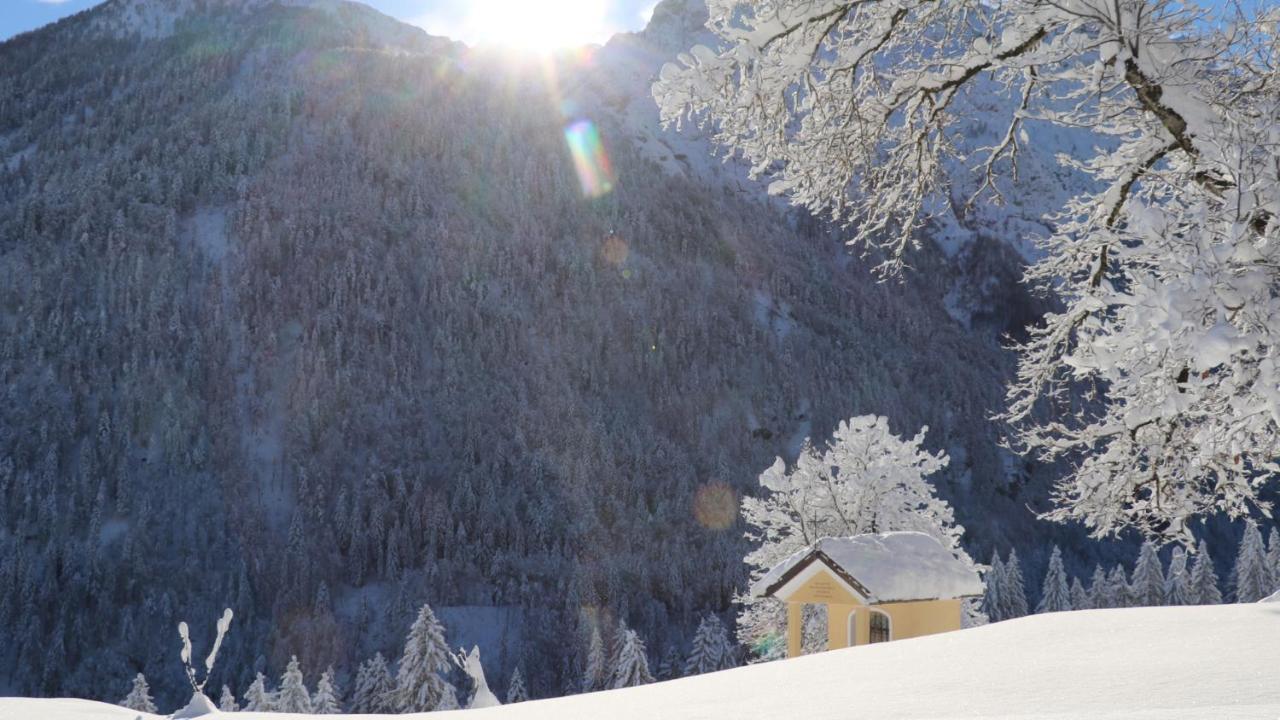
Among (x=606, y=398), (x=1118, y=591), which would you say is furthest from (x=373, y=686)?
Result: (x=606, y=398)

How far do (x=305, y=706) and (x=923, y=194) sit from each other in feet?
170

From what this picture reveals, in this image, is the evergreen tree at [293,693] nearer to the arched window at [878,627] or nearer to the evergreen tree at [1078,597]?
the arched window at [878,627]

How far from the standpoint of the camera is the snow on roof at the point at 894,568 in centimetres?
1786

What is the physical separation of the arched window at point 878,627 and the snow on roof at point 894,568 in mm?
1284

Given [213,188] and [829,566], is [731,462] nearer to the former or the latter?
[213,188]

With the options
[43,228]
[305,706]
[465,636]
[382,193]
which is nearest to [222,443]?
[465,636]

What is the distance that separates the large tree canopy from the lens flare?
139903 millimetres

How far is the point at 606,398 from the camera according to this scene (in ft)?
581

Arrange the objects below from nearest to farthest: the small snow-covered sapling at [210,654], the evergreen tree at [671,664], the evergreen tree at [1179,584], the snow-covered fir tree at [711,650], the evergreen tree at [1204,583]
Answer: the small snow-covered sapling at [210,654]
the evergreen tree at [1179,584]
the evergreen tree at [1204,583]
the snow-covered fir tree at [711,650]
the evergreen tree at [671,664]

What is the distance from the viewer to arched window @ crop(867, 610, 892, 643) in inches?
757

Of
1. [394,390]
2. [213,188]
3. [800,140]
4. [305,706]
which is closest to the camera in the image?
[800,140]

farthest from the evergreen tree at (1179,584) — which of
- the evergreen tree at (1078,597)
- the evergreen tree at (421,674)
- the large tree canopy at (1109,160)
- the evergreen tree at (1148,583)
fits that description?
the large tree canopy at (1109,160)

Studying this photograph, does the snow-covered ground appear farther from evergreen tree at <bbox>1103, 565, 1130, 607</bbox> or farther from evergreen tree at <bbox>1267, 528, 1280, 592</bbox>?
evergreen tree at <bbox>1103, 565, 1130, 607</bbox>

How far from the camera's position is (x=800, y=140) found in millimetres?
6363
